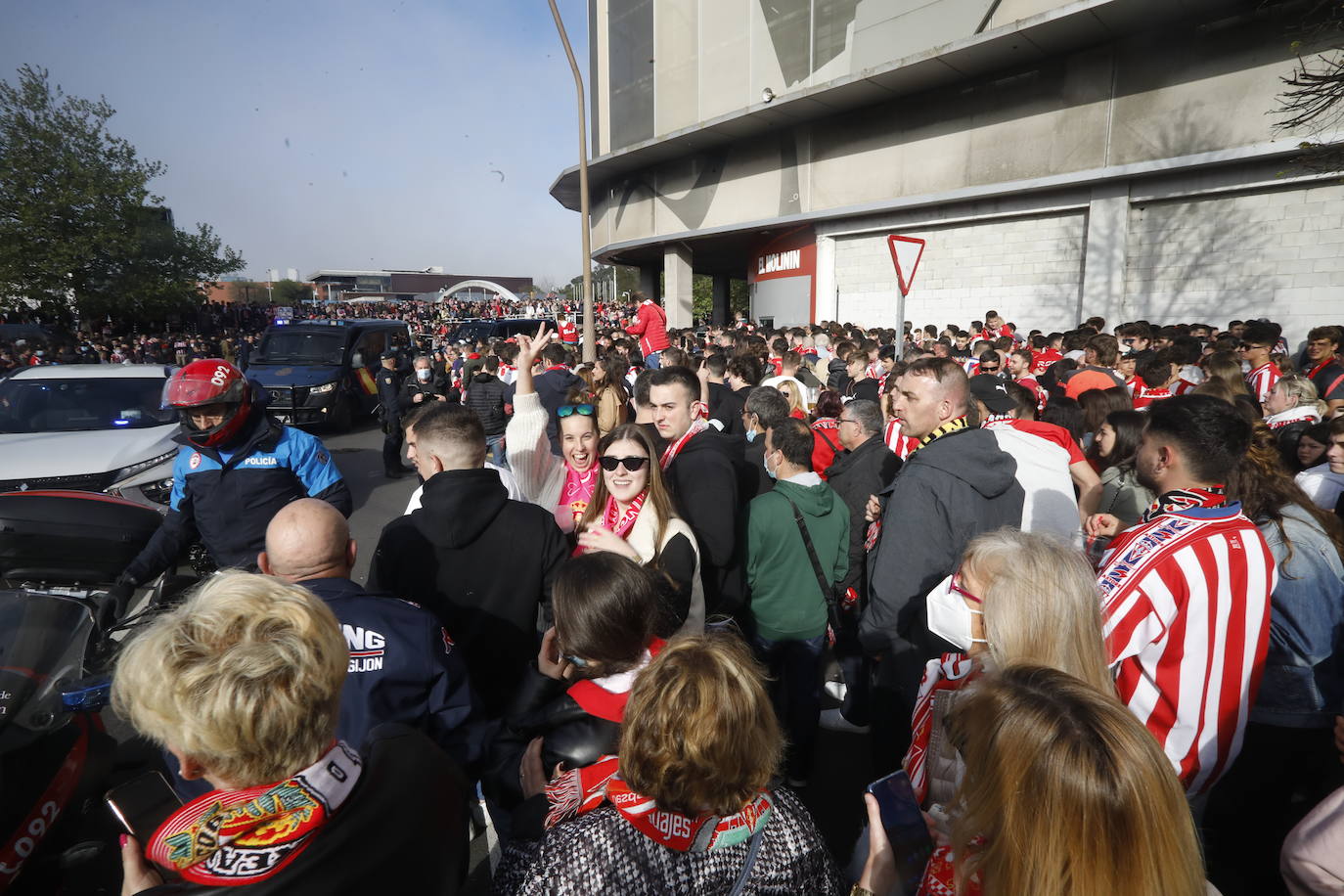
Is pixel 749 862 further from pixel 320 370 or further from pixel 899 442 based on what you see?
pixel 320 370

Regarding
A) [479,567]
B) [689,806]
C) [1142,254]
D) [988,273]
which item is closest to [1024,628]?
[689,806]

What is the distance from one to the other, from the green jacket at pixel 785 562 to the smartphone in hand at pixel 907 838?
6.07ft

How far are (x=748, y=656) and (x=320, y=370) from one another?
1340cm

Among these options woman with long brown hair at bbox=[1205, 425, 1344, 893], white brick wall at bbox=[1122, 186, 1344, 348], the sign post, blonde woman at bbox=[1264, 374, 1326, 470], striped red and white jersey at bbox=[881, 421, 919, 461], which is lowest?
woman with long brown hair at bbox=[1205, 425, 1344, 893]

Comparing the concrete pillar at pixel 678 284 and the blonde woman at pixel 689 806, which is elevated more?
the concrete pillar at pixel 678 284

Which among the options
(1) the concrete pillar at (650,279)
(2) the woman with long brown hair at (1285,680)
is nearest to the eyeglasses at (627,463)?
(2) the woman with long brown hair at (1285,680)

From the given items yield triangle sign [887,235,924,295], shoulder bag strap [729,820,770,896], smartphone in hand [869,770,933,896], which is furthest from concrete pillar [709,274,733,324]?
shoulder bag strap [729,820,770,896]

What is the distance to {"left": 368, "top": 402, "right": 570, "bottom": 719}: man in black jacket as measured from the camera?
8.68 feet

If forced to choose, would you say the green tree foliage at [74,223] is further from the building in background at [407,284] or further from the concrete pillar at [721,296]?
the building in background at [407,284]

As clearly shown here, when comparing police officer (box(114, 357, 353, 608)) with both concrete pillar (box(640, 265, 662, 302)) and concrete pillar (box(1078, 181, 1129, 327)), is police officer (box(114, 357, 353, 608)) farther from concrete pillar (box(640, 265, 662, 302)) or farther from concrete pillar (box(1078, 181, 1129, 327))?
concrete pillar (box(640, 265, 662, 302))

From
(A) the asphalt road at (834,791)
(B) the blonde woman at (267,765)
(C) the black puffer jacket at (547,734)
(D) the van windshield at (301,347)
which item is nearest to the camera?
(B) the blonde woman at (267,765)

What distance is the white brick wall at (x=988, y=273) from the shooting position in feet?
46.7

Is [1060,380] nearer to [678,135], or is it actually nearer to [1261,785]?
[1261,785]

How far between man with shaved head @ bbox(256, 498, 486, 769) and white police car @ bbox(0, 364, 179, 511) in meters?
4.79
